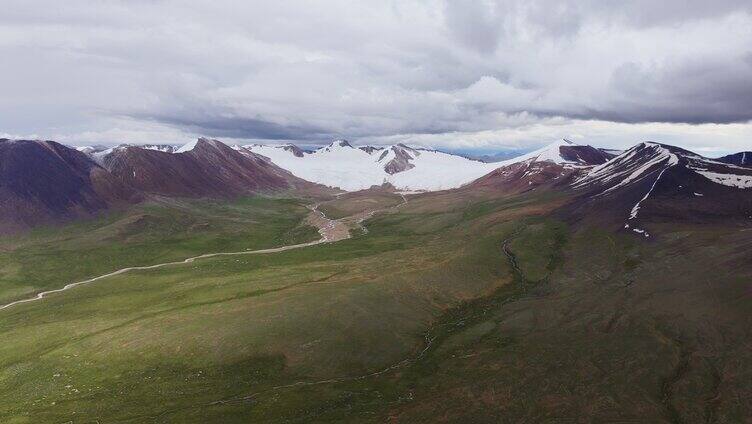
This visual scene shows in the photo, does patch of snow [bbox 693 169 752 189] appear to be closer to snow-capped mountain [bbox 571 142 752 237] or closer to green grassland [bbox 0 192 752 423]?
snow-capped mountain [bbox 571 142 752 237]

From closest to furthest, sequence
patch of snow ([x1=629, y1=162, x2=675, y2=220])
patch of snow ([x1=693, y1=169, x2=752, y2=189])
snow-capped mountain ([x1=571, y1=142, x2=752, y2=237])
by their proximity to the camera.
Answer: snow-capped mountain ([x1=571, y1=142, x2=752, y2=237]) → patch of snow ([x1=629, y1=162, x2=675, y2=220]) → patch of snow ([x1=693, y1=169, x2=752, y2=189])

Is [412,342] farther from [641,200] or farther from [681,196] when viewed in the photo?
[681,196]

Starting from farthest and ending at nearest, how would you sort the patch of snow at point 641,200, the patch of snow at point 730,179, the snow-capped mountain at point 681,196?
the patch of snow at point 730,179
the patch of snow at point 641,200
the snow-capped mountain at point 681,196

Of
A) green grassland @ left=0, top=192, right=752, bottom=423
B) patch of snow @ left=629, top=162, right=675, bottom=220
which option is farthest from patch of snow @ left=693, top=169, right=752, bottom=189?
green grassland @ left=0, top=192, right=752, bottom=423

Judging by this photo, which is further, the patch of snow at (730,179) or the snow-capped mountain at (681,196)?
the patch of snow at (730,179)

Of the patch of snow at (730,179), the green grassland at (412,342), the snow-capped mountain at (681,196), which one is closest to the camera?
the green grassland at (412,342)

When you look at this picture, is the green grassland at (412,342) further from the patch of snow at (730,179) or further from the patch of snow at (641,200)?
the patch of snow at (730,179)

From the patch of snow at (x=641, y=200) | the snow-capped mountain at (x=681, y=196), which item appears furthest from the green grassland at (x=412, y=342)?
Answer: the patch of snow at (x=641, y=200)

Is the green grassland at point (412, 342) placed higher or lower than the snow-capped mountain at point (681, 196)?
lower

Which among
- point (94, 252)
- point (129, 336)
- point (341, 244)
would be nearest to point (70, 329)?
point (129, 336)

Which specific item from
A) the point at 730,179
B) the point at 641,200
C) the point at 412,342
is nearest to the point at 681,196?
the point at 641,200
